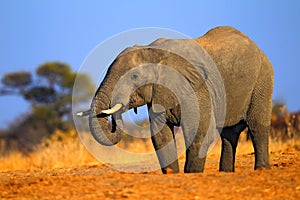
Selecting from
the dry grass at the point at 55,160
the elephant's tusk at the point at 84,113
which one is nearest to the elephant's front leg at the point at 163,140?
the elephant's tusk at the point at 84,113

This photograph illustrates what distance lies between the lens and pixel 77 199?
24.1 feet

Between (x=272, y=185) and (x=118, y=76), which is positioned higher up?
(x=118, y=76)

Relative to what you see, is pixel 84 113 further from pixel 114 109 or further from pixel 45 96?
pixel 45 96

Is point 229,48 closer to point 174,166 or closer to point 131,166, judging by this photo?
point 174,166

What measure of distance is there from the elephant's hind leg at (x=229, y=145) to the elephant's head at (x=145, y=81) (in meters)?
1.80

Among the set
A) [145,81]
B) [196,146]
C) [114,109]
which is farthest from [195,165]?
[114,109]

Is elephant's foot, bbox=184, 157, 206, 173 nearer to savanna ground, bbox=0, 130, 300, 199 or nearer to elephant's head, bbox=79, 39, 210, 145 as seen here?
elephant's head, bbox=79, 39, 210, 145

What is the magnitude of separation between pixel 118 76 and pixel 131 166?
528 cm

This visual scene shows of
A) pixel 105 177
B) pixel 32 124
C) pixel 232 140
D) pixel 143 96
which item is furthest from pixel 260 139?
pixel 32 124

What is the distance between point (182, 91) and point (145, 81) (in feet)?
1.90

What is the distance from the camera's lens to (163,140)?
31.6 feet

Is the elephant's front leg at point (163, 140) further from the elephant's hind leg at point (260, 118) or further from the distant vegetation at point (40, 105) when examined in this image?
the distant vegetation at point (40, 105)

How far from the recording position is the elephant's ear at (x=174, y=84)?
30.9 feet

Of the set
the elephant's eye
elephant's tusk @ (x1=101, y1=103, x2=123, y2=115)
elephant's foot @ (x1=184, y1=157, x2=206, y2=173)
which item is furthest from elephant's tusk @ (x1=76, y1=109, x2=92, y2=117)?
elephant's foot @ (x1=184, y1=157, x2=206, y2=173)
